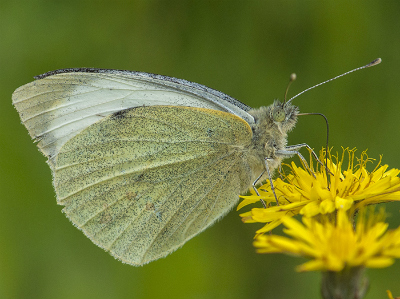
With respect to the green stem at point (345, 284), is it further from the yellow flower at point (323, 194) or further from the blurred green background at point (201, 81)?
the blurred green background at point (201, 81)

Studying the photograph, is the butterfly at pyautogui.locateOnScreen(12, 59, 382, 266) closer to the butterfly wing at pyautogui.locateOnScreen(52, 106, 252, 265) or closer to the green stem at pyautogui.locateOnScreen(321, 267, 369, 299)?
the butterfly wing at pyautogui.locateOnScreen(52, 106, 252, 265)

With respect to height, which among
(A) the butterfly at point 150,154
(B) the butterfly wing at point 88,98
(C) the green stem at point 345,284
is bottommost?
(C) the green stem at point 345,284

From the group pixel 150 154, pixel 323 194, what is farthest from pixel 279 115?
pixel 150 154

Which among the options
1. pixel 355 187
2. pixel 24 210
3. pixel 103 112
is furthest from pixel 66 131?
pixel 355 187

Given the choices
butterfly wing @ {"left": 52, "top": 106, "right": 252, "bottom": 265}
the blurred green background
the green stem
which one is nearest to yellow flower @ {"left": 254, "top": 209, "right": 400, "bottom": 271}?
the green stem

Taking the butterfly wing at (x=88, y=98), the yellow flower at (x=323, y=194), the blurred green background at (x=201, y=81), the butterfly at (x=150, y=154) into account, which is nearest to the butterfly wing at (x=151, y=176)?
the butterfly at (x=150, y=154)

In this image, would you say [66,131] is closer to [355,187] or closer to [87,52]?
[87,52]

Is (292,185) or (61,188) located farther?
(61,188)
